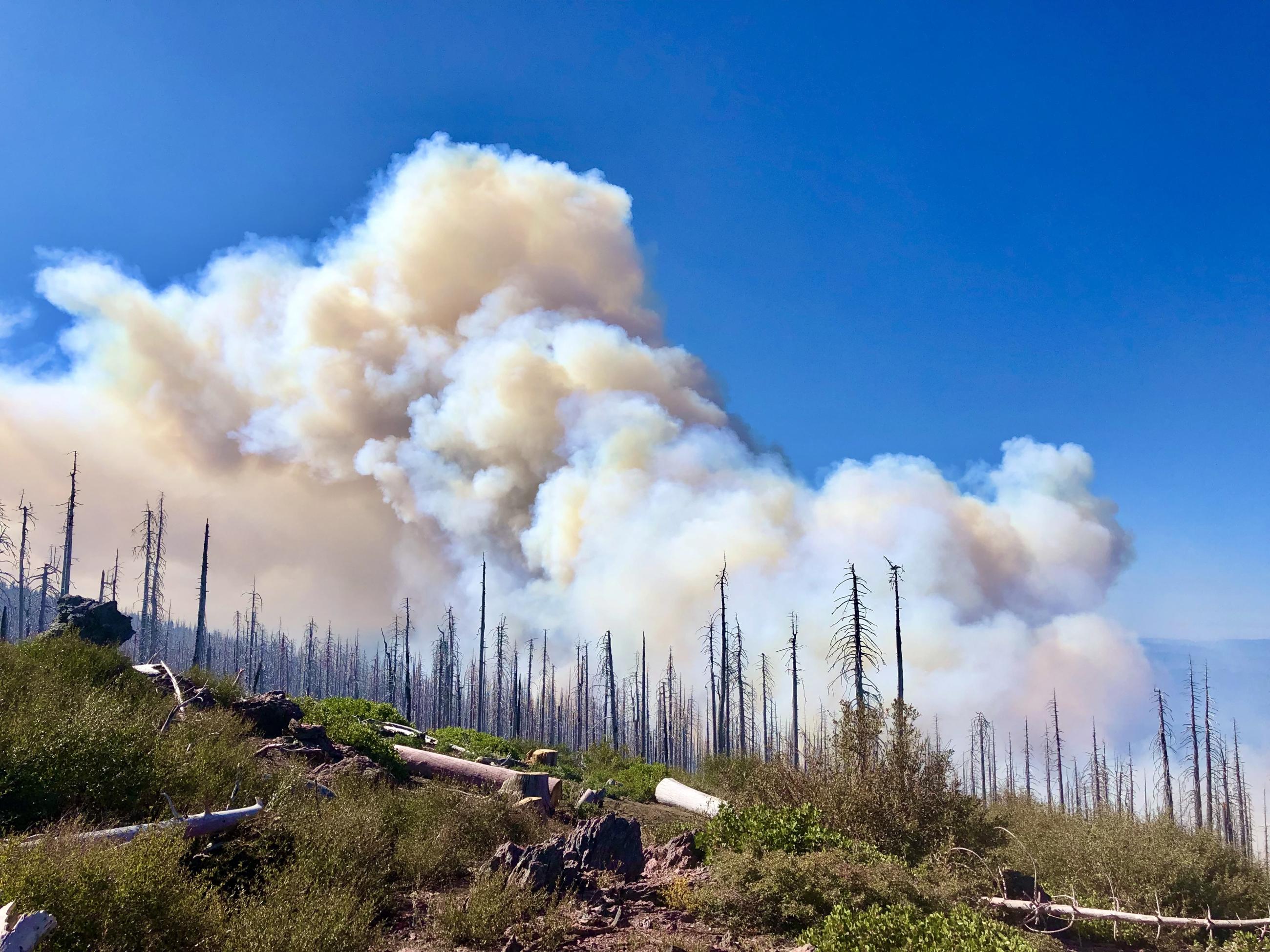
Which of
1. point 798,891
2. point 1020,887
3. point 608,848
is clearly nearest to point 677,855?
point 608,848

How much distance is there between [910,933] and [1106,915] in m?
3.98

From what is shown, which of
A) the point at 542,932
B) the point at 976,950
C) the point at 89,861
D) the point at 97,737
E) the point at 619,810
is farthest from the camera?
the point at 619,810

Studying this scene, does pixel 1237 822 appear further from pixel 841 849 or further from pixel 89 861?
pixel 89 861

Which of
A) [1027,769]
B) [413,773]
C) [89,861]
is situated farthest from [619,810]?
[1027,769]

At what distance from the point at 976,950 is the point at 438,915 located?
22.1 ft

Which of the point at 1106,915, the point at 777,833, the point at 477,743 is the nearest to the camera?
the point at 1106,915

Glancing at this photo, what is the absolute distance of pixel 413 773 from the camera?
66.0 feet

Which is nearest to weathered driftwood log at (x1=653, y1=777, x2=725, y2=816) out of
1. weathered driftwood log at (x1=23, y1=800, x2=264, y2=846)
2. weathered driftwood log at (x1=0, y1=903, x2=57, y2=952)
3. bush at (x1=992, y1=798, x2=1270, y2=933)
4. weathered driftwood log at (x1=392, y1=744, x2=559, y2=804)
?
weathered driftwood log at (x1=392, y1=744, x2=559, y2=804)

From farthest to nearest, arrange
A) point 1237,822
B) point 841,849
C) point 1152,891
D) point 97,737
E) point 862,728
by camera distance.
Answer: point 1237,822
point 862,728
point 1152,891
point 841,849
point 97,737

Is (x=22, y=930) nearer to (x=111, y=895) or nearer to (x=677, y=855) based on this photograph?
(x=111, y=895)

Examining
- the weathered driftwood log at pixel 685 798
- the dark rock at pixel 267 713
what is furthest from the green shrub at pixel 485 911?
the weathered driftwood log at pixel 685 798

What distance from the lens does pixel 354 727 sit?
2006 centimetres

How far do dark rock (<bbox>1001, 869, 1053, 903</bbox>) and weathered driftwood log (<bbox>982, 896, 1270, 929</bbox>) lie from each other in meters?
0.18

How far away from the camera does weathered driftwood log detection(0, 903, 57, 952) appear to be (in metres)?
5.36
